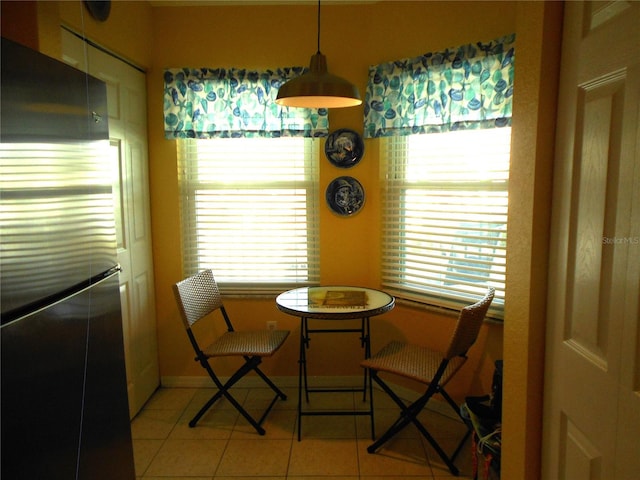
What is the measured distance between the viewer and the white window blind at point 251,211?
309 centimetres

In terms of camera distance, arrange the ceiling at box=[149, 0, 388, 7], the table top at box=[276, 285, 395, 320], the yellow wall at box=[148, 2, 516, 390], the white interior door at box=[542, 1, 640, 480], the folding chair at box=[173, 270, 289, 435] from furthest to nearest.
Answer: the ceiling at box=[149, 0, 388, 7] < the yellow wall at box=[148, 2, 516, 390] < the folding chair at box=[173, 270, 289, 435] < the table top at box=[276, 285, 395, 320] < the white interior door at box=[542, 1, 640, 480]

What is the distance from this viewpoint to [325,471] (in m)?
2.33

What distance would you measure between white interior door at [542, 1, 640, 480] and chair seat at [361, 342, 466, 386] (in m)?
0.98

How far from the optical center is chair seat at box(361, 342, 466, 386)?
237cm

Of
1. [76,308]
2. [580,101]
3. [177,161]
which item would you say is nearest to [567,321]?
[580,101]

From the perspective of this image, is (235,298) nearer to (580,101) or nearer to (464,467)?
(464,467)

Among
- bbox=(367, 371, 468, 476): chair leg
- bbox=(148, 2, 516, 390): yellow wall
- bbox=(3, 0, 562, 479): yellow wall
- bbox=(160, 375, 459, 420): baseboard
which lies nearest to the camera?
bbox=(367, 371, 468, 476): chair leg

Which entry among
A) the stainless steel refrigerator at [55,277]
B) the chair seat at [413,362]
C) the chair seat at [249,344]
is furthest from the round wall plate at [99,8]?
the chair seat at [413,362]

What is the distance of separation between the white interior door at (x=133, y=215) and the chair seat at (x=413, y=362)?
4.69 feet

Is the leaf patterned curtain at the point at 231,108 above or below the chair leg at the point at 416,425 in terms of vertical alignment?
above

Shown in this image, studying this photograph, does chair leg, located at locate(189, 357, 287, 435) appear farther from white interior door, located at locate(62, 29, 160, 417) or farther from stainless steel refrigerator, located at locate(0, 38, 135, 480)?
stainless steel refrigerator, located at locate(0, 38, 135, 480)

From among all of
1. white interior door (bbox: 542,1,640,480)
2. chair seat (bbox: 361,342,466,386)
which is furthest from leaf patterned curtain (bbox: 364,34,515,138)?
chair seat (bbox: 361,342,466,386)

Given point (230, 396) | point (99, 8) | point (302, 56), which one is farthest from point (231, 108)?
point (230, 396)

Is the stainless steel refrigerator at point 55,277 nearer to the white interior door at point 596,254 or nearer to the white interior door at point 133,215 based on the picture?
the white interior door at point 133,215
